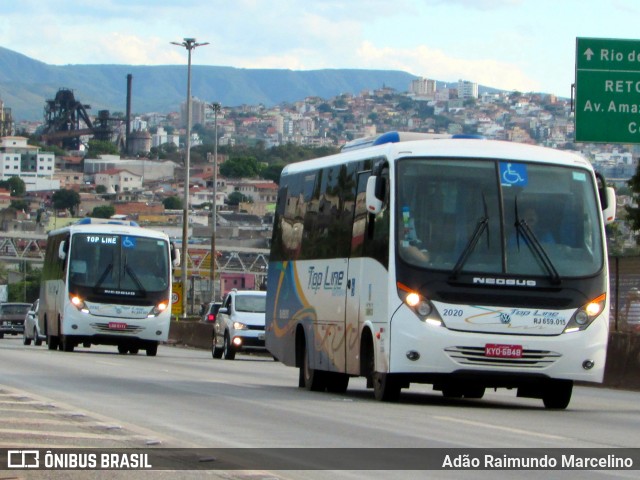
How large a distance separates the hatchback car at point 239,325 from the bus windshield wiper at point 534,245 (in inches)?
762

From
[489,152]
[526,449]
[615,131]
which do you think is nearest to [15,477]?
[526,449]

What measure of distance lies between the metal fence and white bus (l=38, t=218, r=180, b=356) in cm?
1313

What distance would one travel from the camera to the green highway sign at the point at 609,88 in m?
28.2

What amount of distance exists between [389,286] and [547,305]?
5.43 feet

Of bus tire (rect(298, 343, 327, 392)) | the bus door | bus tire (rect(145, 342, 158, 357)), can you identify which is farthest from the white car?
the bus door

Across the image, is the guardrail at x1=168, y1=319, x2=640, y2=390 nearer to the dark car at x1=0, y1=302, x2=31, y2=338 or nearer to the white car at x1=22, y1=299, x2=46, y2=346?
the white car at x1=22, y1=299, x2=46, y2=346

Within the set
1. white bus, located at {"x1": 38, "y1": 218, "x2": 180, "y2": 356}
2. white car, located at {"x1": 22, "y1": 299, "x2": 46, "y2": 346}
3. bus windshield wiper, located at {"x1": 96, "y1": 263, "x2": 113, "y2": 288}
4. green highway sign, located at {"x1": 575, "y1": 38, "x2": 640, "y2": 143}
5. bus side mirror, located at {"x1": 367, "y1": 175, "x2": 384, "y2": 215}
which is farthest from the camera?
white car, located at {"x1": 22, "y1": 299, "x2": 46, "y2": 346}

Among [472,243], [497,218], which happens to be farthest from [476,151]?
[472,243]

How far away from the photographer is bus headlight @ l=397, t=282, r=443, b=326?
55.8 feet

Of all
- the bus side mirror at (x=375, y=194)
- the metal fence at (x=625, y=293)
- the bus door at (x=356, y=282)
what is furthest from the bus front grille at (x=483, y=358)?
the metal fence at (x=625, y=293)

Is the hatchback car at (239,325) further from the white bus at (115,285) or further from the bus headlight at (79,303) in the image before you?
the bus headlight at (79,303)

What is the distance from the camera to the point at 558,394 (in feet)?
60.0

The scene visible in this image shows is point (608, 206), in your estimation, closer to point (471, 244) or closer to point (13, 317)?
point (471, 244)

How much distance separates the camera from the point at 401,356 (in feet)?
55.7
